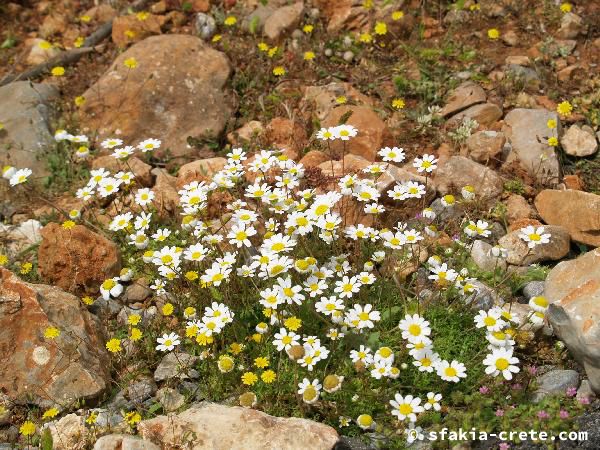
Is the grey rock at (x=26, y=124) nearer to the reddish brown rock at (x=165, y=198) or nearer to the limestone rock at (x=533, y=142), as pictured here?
the reddish brown rock at (x=165, y=198)

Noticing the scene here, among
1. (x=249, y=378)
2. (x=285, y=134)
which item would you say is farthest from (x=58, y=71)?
(x=249, y=378)

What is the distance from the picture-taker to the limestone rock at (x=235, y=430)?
3318mm

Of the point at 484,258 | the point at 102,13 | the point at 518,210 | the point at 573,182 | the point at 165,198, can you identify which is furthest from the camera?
the point at 102,13

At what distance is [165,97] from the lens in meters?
6.34

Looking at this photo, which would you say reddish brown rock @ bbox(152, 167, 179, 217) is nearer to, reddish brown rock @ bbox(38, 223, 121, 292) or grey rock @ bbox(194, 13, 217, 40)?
reddish brown rock @ bbox(38, 223, 121, 292)

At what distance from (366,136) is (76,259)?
2.45 meters

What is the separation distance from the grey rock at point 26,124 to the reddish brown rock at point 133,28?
1016 millimetres

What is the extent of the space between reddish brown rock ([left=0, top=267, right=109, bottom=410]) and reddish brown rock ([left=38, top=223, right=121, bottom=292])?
1.46ft

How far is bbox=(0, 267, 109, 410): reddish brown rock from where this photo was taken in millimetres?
3889

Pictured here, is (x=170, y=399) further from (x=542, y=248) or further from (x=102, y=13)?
(x=102, y=13)

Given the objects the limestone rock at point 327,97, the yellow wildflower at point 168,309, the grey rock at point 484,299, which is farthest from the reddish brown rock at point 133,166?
the grey rock at point 484,299

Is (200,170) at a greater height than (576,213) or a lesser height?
lesser

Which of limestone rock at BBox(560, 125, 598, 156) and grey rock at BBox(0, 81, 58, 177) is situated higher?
limestone rock at BBox(560, 125, 598, 156)

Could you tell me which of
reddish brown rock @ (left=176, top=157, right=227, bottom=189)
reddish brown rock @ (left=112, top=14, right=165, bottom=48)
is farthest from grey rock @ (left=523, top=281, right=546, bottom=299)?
reddish brown rock @ (left=112, top=14, right=165, bottom=48)
